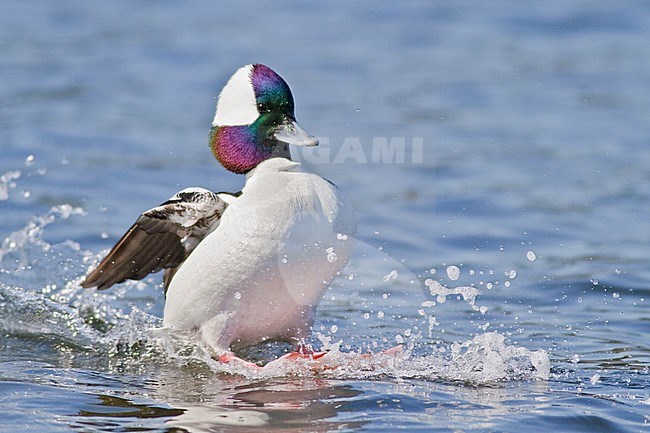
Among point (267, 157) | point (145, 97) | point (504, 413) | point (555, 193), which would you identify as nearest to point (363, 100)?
point (145, 97)

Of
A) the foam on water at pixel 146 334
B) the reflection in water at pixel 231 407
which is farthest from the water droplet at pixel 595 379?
the reflection in water at pixel 231 407

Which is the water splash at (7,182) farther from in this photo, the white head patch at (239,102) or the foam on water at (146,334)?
the white head patch at (239,102)

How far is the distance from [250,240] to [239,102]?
880 mm

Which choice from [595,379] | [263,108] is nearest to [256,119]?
[263,108]

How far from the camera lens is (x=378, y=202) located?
10508 mm

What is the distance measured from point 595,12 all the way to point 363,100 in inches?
182

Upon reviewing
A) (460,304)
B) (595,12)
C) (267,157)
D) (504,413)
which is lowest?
(504,413)

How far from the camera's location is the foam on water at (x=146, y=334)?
6.02 meters

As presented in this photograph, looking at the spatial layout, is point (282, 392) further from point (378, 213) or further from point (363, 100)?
point (363, 100)

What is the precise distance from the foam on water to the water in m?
0.02

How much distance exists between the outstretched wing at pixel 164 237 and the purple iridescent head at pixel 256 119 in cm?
30

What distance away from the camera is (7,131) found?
12430 mm

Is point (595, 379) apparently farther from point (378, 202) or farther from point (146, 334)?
point (378, 202)

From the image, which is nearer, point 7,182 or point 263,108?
point 263,108
